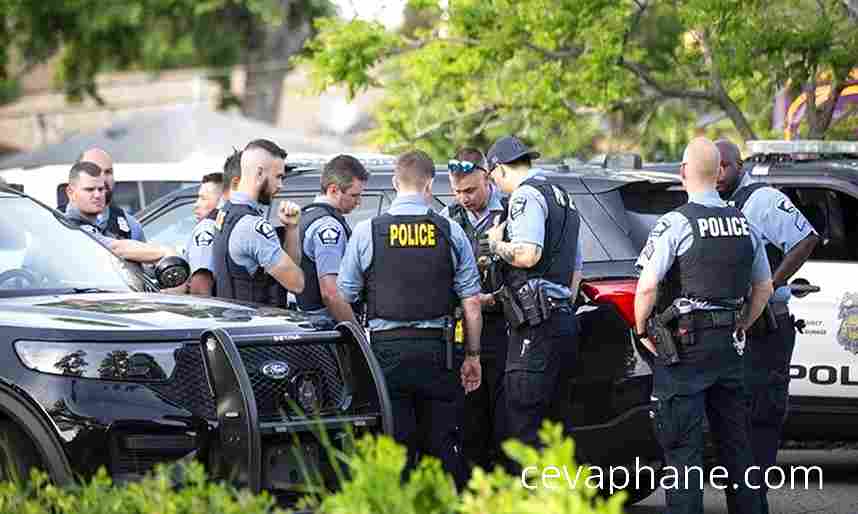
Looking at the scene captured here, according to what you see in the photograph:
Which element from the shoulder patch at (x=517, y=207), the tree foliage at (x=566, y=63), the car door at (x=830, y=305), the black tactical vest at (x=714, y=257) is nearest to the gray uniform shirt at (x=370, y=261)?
the shoulder patch at (x=517, y=207)

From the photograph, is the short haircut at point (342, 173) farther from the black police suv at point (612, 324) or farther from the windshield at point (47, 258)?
the windshield at point (47, 258)

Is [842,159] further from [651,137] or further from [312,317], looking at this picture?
[651,137]

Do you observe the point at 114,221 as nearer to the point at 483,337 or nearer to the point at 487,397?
the point at 483,337

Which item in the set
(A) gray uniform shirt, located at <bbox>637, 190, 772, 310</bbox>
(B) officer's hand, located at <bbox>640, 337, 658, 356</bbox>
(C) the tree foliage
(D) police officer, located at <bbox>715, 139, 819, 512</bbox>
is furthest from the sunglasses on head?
(C) the tree foliage

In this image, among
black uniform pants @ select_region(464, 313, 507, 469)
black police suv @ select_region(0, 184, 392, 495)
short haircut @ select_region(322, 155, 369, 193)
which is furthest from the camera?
black uniform pants @ select_region(464, 313, 507, 469)

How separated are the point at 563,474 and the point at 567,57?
9.91 m

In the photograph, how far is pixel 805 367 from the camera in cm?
986

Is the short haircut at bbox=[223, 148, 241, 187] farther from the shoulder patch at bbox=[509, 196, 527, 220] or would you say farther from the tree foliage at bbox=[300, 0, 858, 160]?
the tree foliage at bbox=[300, 0, 858, 160]

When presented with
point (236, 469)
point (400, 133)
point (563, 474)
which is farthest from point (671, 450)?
point (400, 133)

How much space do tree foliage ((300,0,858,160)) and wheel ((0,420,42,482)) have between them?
7.31 metres

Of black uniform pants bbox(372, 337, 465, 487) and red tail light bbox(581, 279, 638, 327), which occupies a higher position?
red tail light bbox(581, 279, 638, 327)

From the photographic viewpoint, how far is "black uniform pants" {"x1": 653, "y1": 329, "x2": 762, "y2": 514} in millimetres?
7516

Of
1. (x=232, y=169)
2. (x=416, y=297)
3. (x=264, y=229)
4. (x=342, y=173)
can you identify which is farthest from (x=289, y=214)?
(x=416, y=297)

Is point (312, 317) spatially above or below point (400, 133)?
below
